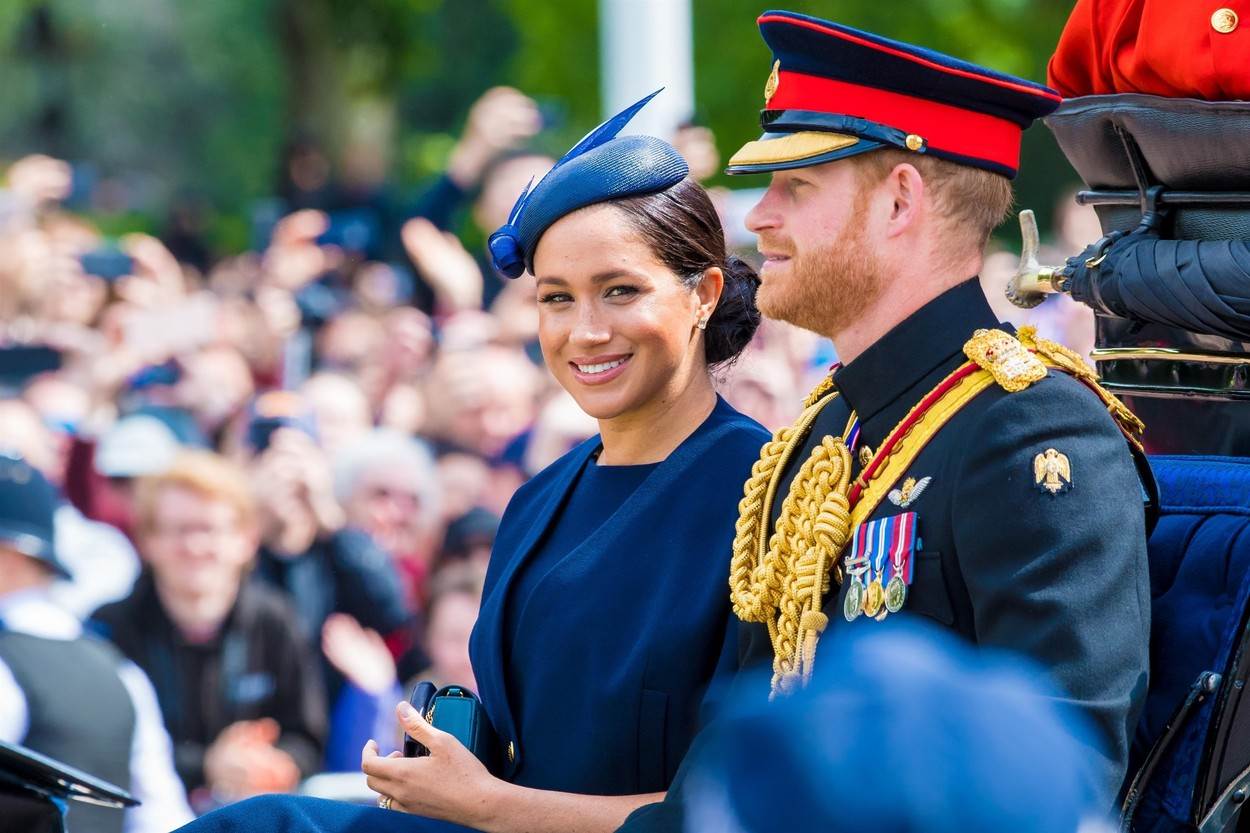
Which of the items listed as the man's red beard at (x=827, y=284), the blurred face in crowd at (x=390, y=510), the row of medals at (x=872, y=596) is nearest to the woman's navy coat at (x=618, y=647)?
the row of medals at (x=872, y=596)

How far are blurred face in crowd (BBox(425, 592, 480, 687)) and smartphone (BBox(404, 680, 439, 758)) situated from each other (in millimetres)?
2968

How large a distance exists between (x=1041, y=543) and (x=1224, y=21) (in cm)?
94

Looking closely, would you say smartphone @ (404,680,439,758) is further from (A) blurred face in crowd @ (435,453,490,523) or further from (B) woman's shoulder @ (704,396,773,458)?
(A) blurred face in crowd @ (435,453,490,523)

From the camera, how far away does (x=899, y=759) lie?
1.29 m

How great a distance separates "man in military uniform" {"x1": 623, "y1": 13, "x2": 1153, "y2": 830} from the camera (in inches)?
97.7

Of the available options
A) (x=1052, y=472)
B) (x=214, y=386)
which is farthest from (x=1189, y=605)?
(x=214, y=386)

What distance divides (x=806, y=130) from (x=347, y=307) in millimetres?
6455

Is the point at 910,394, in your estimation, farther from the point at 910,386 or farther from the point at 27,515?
the point at 27,515

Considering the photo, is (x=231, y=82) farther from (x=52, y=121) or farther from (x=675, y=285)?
(x=675, y=285)

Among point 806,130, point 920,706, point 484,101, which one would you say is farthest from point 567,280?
point 484,101

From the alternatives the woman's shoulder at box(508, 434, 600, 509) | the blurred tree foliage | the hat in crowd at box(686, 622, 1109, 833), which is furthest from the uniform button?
the blurred tree foliage

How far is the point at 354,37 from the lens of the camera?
17312mm

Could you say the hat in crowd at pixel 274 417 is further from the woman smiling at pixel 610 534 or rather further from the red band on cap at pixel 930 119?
the red band on cap at pixel 930 119

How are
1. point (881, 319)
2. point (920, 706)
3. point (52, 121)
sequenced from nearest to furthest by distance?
point (920, 706), point (881, 319), point (52, 121)
